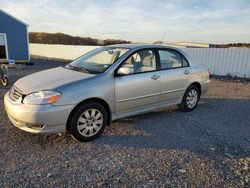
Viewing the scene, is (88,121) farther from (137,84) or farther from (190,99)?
(190,99)

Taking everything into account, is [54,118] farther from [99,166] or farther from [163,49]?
[163,49]

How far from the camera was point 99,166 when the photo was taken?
298 centimetres

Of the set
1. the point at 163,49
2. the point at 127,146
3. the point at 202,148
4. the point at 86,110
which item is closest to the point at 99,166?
the point at 127,146

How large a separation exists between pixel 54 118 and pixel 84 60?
5.85 feet

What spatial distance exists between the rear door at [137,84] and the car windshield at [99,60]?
0.95 feet

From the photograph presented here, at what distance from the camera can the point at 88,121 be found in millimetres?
3600

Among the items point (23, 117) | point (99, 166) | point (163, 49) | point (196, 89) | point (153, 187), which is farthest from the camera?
point (196, 89)

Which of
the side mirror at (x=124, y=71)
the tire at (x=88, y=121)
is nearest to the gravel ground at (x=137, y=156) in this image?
the tire at (x=88, y=121)

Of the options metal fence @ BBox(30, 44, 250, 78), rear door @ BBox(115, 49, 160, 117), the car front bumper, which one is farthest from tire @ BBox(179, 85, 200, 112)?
metal fence @ BBox(30, 44, 250, 78)

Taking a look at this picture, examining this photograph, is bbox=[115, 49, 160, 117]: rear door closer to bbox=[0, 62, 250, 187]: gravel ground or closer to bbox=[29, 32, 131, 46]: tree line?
bbox=[0, 62, 250, 187]: gravel ground

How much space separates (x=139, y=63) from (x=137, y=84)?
0.48m

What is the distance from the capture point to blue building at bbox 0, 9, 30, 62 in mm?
17750

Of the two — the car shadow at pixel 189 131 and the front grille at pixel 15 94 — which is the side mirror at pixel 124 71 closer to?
the car shadow at pixel 189 131

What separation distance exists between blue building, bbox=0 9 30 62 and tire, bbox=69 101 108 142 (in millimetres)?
16884
